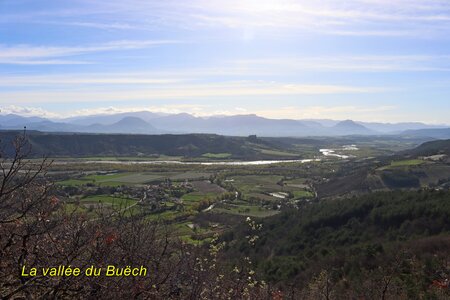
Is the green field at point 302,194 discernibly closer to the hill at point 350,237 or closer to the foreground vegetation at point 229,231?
the foreground vegetation at point 229,231

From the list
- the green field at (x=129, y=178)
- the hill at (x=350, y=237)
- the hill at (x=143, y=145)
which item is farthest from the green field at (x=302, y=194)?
the hill at (x=143, y=145)

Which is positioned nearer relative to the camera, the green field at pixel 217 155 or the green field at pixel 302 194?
the green field at pixel 302 194

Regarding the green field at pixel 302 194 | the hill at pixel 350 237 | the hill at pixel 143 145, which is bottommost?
the green field at pixel 302 194

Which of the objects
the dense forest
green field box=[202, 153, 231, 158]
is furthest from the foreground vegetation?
green field box=[202, 153, 231, 158]

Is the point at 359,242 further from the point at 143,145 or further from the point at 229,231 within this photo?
the point at 143,145

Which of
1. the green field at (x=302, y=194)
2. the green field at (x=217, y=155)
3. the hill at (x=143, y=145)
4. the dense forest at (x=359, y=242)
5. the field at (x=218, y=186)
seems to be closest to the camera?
the dense forest at (x=359, y=242)

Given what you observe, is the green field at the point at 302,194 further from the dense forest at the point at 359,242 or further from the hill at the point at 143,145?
the hill at the point at 143,145

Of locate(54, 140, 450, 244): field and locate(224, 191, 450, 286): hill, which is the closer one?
locate(224, 191, 450, 286): hill

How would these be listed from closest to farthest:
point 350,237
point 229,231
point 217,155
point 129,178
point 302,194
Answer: point 350,237
point 229,231
point 302,194
point 129,178
point 217,155

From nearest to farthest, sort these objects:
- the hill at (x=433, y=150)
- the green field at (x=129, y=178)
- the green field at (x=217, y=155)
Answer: the green field at (x=129, y=178) < the hill at (x=433, y=150) < the green field at (x=217, y=155)

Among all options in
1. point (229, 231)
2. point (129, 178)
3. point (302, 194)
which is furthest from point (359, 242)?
point (129, 178)

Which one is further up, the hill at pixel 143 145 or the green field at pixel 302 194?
the hill at pixel 143 145

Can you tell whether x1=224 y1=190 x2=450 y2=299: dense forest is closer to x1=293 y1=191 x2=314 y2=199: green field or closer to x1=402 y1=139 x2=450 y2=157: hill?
x1=293 y1=191 x2=314 y2=199: green field

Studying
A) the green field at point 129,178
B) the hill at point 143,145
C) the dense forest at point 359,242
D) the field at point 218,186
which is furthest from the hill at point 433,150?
the dense forest at point 359,242
